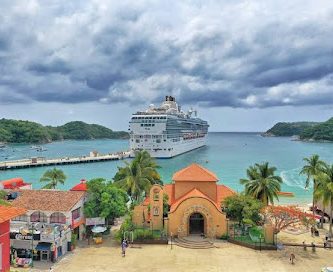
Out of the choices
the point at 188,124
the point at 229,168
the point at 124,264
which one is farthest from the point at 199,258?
the point at 188,124

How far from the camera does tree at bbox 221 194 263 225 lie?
114 ft

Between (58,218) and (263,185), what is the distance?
63.7 feet

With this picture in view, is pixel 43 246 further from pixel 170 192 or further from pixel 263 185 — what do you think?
pixel 263 185

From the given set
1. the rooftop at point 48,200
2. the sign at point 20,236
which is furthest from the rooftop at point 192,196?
the sign at point 20,236

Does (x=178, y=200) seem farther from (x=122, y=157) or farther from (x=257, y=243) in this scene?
(x=122, y=157)

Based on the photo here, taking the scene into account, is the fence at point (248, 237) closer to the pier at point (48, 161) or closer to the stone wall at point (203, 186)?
the stone wall at point (203, 186)

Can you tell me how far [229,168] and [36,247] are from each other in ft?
257

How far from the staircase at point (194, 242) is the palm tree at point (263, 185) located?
7.53 meters

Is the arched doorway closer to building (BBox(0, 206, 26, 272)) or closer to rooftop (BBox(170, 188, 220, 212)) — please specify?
rooftop (BBox(170, 188, 220, 212))

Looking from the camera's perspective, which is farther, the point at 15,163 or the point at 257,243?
the point at 15,163

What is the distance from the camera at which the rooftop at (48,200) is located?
3175 centimetres

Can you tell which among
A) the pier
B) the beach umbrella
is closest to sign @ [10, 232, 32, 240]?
the beach umbrella

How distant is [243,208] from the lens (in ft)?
115

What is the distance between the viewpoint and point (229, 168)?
103 metres
